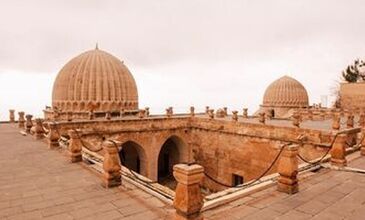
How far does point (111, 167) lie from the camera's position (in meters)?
6.48

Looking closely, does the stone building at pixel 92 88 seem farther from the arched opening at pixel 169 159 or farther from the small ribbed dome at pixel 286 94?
the small ribbed dome at pixel 286 94

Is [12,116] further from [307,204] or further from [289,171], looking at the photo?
[307,204]

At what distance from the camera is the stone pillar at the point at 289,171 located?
6191 millimetres

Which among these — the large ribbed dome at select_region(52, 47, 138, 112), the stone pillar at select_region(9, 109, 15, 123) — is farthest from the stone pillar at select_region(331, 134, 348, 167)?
the stone pillar at select_region(9, 109, 15, 123)

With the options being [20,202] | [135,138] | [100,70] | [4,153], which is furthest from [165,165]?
[20,202]

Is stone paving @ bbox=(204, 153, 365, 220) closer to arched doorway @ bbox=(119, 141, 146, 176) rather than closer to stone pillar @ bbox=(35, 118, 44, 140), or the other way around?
stone pillar @ bbox=(35, 118, 44, 140)

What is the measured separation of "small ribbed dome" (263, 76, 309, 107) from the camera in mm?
27297

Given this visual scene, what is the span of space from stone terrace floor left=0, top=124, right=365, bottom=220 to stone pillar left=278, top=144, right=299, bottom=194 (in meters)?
0.17

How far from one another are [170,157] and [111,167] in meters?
14.6

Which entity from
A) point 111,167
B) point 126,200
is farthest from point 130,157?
point 126,200

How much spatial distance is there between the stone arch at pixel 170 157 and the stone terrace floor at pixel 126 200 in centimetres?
1194

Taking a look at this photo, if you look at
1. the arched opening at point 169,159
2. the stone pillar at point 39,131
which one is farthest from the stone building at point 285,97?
the stone pillar at point 39,131

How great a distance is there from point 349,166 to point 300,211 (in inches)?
168

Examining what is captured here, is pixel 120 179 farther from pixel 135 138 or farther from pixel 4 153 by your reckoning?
pixel 135 138
